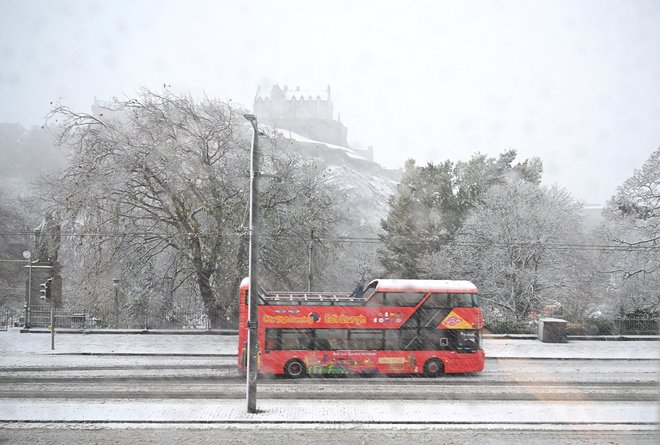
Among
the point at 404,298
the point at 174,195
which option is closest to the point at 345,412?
the point at 404,298

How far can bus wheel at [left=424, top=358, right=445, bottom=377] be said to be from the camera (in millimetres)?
18375

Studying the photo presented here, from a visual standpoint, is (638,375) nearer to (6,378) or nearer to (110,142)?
(6,378)

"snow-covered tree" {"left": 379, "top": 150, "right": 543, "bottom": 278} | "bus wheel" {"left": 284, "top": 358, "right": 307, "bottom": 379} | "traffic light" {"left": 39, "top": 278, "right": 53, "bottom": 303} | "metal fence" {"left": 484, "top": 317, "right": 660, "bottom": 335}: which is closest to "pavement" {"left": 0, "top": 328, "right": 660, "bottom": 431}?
"bus wheel" {"left": 284, "top": 358, "right": 307, "bottom": 379}

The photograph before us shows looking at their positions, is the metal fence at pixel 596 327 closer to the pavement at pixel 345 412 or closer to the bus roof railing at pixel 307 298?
the pavement at pixel 345 412

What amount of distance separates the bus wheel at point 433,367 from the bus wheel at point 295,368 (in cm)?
403

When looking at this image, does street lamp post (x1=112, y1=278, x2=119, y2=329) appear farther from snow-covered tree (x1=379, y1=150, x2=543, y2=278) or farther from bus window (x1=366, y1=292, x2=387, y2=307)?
→ snow-covered tree (x1=379, y1=150, x2=543, y2=278)

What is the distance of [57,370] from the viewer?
18500mm

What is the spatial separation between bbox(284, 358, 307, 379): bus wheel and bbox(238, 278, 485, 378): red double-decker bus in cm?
3

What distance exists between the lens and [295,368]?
59.3 ft

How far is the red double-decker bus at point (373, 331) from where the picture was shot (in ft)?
A: 59.0

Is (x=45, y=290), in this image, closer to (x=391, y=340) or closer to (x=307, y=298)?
(x=307, y=298)

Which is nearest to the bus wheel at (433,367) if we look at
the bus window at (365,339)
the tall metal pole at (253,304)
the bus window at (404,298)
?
the bus window at (365,339)

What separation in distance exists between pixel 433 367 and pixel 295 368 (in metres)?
4.56

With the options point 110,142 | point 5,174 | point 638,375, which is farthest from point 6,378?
point 5,174
